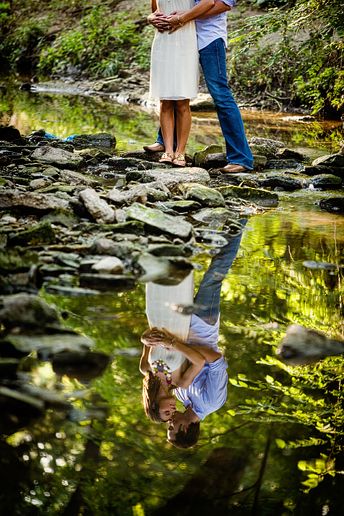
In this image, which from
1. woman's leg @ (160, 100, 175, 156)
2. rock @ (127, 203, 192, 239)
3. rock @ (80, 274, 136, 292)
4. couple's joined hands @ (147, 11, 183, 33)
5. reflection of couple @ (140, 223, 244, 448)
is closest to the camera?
reflection of couple @ (140, 223, 244, 448)

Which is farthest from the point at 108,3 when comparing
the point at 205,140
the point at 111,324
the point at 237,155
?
the point at 111,324

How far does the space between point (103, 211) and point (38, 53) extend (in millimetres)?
17301

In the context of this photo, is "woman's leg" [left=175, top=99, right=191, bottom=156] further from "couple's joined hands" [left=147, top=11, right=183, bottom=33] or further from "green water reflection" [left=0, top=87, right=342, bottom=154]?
"green water reflection" [left=0, top=87, right=342, bottom=154]

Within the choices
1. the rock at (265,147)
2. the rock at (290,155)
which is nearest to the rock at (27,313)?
the rock at (265,147)

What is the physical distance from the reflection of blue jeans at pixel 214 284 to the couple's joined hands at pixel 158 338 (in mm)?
213

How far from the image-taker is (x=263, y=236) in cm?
409

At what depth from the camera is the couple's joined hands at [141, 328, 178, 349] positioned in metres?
2.39

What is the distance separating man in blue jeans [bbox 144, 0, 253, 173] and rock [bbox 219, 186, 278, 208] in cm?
85

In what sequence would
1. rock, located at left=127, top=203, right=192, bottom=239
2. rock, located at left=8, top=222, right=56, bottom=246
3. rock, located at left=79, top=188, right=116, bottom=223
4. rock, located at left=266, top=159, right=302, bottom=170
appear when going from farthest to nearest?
rock, located at left=266, top=159, right=302, bottom=170 < rock, located at left=79, top=188, right=116, bottom=223 < rock, located at left=127, top=203, right=192, bottom=239 < rock, located at left=8, top=222, right=56, bottom=246

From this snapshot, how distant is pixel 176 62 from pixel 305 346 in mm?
3641

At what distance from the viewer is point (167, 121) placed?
5836 mm

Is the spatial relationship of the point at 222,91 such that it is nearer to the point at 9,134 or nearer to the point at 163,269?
the point at 9,134

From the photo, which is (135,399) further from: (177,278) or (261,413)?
(177,278)

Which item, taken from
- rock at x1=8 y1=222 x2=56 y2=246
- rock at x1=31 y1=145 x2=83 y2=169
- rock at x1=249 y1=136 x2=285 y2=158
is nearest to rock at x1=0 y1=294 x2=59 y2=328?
rock at x1=8 y1=222 x2=56 y2=246
